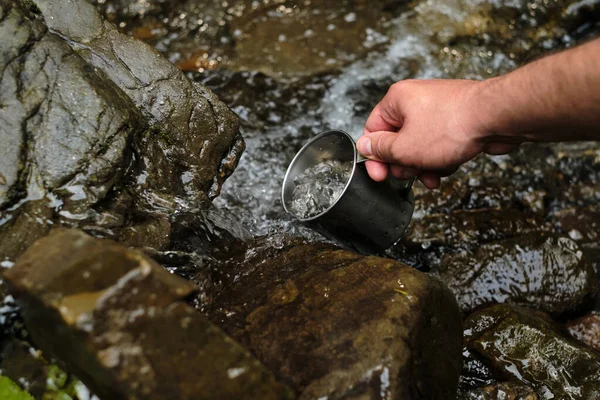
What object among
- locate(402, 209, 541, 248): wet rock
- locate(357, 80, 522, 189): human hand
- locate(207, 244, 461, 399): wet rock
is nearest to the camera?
locate(207, 244, 461, 399): wet rock

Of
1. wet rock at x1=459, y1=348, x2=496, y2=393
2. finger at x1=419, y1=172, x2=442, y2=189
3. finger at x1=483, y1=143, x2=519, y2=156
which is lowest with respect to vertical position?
wet rock at x1=459, y1=348, x2=496, y2=393

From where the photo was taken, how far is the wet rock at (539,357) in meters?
2.57

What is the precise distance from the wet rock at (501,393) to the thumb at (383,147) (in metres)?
1.24

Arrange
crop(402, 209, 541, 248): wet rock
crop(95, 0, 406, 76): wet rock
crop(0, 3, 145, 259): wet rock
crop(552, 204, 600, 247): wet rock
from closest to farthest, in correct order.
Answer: crop(0, 3, 145, 259): wet rock → crop(402, 209, 541, 248): wet rock → crop(552, 204, 600, 247): wet rock → crop(95, 0, 406, 76): wet rock

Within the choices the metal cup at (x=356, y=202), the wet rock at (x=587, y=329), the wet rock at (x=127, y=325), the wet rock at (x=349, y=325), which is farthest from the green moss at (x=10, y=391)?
the wet rock at (x=587, y=329)

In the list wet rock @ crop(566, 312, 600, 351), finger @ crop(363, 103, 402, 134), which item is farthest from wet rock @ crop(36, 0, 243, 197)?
wet rock @ crop(566, 312, 600, 351)

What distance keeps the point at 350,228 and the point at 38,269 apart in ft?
4.79

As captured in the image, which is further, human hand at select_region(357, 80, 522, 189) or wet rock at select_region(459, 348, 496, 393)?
wet rock at select_region(459, 348, 496, 393)

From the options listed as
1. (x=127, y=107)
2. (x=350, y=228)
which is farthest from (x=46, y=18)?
(x=350, y=228)

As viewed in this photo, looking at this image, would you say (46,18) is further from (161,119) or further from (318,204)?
(318,204)

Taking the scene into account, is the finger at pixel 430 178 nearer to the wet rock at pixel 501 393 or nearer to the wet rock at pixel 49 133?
the wet rock at pixel 501 393

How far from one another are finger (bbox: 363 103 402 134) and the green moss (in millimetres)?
2059

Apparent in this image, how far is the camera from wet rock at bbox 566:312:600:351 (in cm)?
296

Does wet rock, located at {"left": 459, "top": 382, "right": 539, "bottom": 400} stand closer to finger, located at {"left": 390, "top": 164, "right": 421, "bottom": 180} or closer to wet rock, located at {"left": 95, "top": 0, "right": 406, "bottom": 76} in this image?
finger, located at {"left": 390, "top": 164, "right": 421, "bottom": 180}
